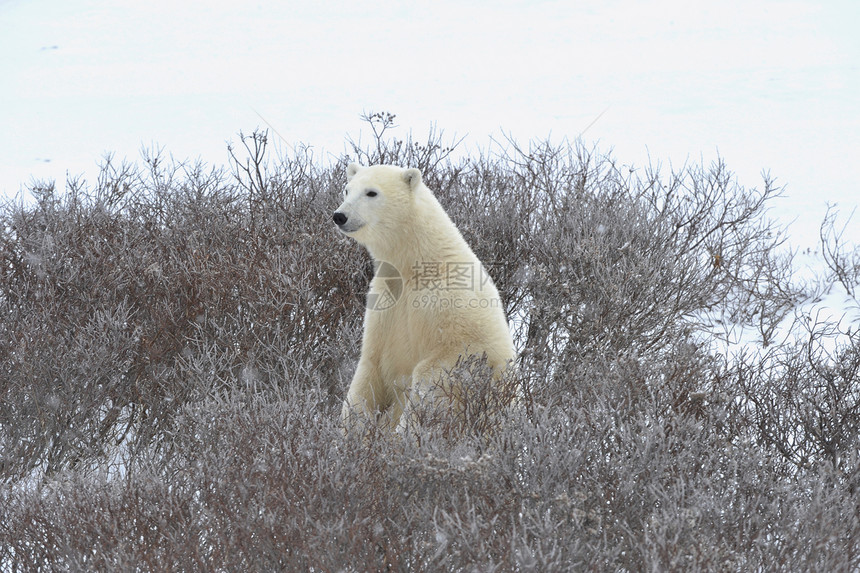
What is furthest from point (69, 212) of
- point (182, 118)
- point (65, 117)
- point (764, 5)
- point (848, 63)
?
point (764, 5)

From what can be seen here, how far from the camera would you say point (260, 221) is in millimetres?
5762

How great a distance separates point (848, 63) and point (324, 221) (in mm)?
35371

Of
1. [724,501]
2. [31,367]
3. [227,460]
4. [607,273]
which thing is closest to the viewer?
[724,501]

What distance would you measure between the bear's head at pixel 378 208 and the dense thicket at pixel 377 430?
738 millimetres

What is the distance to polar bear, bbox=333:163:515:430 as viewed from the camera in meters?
3.15

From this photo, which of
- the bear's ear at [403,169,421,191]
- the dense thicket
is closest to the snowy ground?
the dense thicket

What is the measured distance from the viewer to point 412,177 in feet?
11.1

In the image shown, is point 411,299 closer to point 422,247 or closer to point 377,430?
point 422,247

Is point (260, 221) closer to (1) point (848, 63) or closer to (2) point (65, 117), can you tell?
(2) point (65, 117)

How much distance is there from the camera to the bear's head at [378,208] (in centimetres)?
329

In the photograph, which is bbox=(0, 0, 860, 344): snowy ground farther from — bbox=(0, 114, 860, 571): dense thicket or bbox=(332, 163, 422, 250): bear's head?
bbox=(332, 163, 422, 250): bear's head

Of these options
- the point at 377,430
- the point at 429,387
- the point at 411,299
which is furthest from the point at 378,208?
the point at 377,430

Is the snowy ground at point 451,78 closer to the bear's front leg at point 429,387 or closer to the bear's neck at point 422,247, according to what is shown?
the bear's neck at point 422,247

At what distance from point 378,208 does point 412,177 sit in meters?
0.21
